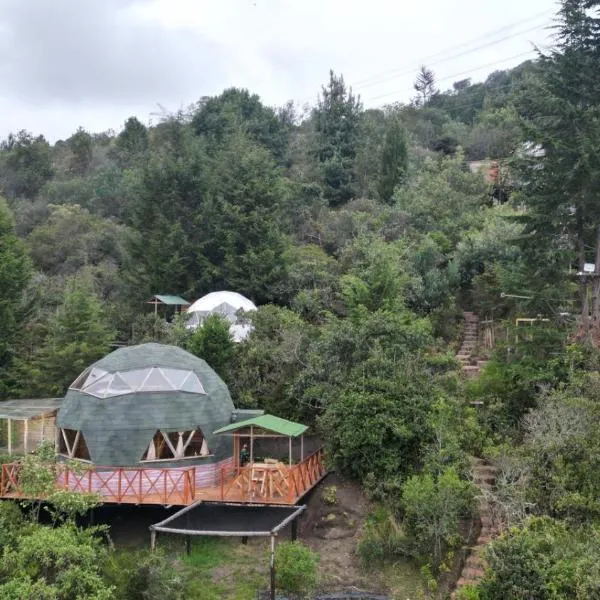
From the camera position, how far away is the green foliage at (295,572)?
48.1 feet

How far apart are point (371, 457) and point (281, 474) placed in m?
2.40

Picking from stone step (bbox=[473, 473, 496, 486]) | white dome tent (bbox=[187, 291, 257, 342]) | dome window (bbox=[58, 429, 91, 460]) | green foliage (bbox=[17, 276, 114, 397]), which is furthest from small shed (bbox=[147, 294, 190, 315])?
stone step (bbox=[473, 473, 496, 486])

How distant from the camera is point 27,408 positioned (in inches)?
832

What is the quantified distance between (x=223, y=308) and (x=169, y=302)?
10.9 feet

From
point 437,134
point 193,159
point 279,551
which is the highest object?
point 437,134

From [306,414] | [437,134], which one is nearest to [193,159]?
[306,414]

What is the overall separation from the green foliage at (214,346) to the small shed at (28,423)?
16.3 ft

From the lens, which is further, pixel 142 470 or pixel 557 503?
pixel 142 470

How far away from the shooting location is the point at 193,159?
34.4 meters

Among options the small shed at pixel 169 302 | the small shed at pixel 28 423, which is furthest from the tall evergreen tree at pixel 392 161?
the small shed at pixel 28 423

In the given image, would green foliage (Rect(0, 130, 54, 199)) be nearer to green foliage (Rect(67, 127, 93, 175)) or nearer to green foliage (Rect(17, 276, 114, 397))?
green foliage (Rect(67, 127, 93, 175))

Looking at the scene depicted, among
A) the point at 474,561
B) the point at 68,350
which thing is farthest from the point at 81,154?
the point at 474,561

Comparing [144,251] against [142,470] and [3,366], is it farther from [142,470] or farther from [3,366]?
[142,470]

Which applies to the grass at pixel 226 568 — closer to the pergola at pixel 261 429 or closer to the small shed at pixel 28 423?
the pergola at pixel 261 429
